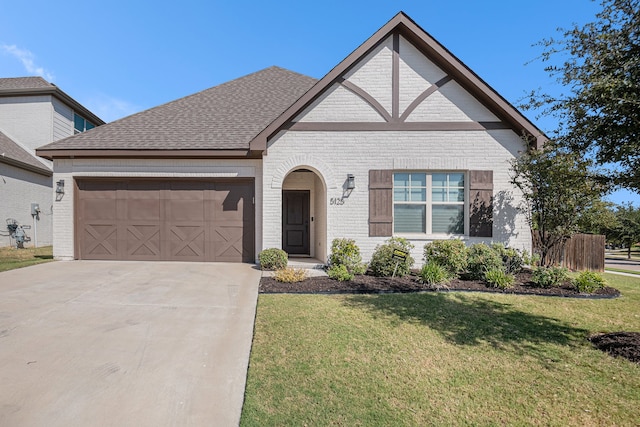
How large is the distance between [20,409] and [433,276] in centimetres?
639

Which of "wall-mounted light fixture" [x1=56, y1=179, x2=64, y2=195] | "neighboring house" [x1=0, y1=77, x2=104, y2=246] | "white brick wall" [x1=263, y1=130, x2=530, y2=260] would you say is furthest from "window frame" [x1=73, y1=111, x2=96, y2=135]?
"white brick wall" [x1=263, y1=130, x2=530, y2=260]

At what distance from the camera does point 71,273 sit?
23.4ft

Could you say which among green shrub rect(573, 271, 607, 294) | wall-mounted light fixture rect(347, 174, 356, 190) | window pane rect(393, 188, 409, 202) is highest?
wall-mounted light fixture rect(347, 174, 356, 190)

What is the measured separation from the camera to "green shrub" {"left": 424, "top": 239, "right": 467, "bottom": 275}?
7.02 m

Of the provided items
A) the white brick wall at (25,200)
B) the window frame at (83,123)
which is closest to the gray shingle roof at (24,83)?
the window frame at (83,123)

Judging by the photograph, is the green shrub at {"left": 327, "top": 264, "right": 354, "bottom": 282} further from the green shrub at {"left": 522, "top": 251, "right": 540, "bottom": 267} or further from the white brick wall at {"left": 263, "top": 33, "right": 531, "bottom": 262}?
the green shrub at {"left": 522, "top": 251, "right": 540, "bottom": 267}

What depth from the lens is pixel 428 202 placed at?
26.9 ft

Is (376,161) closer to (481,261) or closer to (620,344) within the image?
(481,261)

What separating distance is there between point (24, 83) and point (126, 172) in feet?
45.8

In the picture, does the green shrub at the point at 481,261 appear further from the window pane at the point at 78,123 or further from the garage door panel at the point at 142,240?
the window pane at the point at 78,123

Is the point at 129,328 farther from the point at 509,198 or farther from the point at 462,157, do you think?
the point at 509,198

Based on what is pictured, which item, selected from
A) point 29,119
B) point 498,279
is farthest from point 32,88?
point 498,279

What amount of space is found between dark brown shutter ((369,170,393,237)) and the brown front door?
308cm

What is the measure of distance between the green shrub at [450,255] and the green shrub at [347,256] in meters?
1.75
